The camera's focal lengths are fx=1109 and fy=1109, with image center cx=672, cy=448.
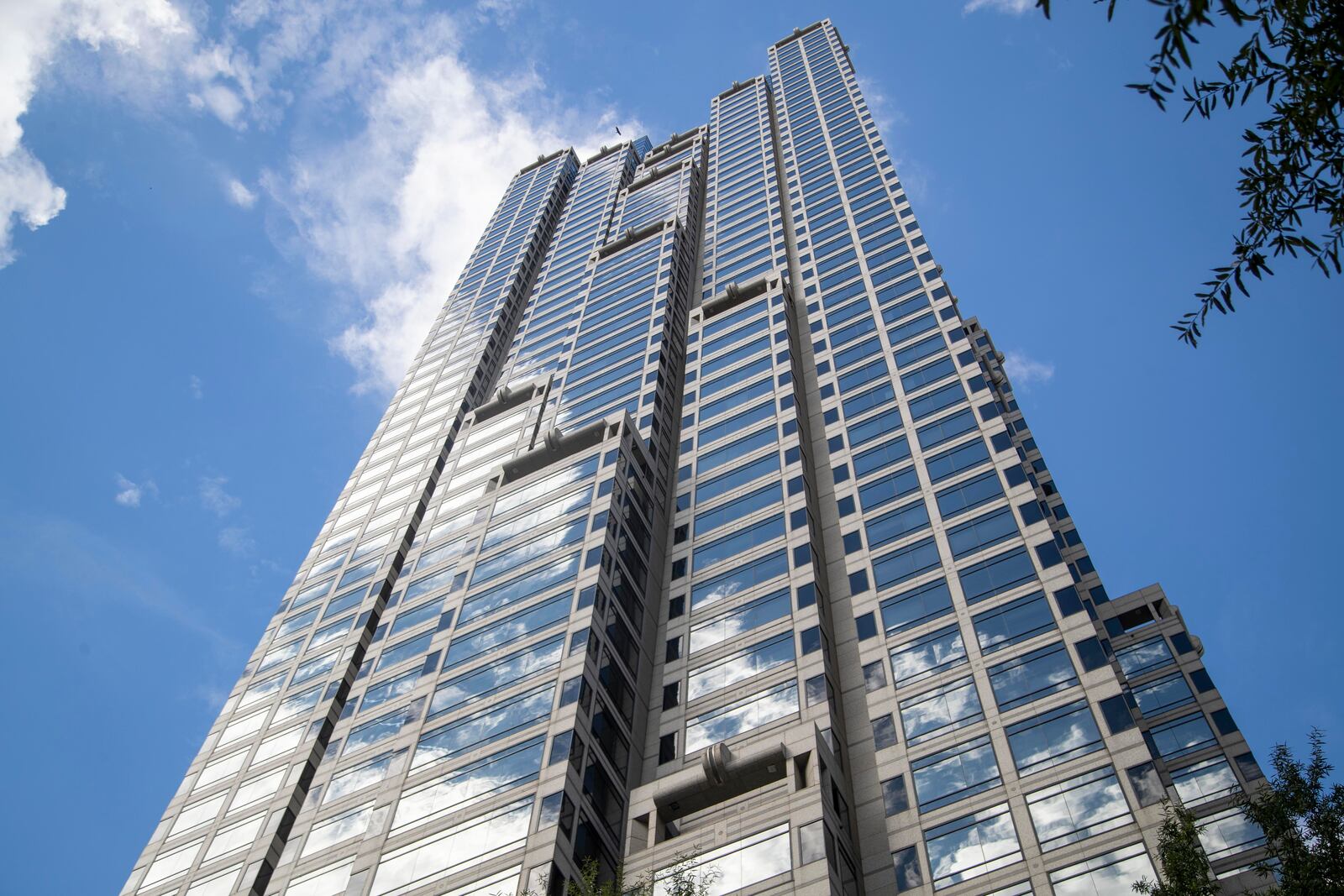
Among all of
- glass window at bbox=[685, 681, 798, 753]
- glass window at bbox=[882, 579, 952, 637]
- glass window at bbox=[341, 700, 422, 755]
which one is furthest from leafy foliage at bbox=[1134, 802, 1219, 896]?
glass window at bbox=[341, 700, 422, 755]

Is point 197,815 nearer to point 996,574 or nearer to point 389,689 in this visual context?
point 389,689

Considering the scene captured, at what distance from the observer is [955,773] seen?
46.0m

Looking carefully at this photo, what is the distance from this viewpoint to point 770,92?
511 ft

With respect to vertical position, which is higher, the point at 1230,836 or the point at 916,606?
the point at 916,606

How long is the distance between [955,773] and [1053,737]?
4.25 meters

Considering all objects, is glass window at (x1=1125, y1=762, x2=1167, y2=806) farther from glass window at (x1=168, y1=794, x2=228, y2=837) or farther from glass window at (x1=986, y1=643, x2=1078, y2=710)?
glass window at (x1=168, y1=794, x2=228, y2=837)

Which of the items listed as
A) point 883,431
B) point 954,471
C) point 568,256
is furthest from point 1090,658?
point 568,256

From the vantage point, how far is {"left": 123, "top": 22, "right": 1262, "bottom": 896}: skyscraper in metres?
44.7

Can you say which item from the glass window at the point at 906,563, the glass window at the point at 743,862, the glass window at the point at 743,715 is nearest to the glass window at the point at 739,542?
the glass window at the point at 906,563

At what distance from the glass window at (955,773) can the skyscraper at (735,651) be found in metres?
0.12

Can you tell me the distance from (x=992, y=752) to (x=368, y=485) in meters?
69.7

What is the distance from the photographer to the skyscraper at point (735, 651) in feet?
147

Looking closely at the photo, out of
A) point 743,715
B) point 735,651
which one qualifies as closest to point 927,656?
point 743,715

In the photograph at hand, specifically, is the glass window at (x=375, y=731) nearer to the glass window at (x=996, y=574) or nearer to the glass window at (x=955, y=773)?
the glass window at (x=955, y=773)
